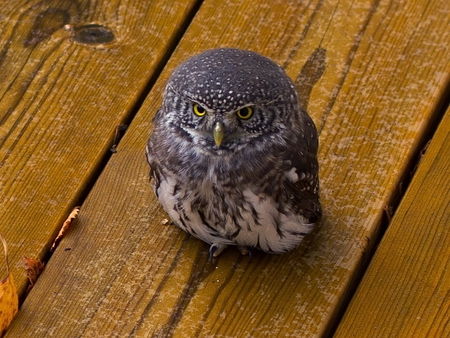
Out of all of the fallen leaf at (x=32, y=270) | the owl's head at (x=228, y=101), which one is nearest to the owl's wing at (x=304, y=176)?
the owl's head at (x=228, y=101)

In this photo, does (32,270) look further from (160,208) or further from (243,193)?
(243,193)

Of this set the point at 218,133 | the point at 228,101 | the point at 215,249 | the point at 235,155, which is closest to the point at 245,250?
the point at 215,249

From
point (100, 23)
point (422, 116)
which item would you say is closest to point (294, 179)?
point (422, 116)

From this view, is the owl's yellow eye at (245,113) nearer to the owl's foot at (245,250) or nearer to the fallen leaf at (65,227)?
the owl's foot at (245,250)

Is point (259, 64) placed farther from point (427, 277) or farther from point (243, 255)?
point (427, 277)

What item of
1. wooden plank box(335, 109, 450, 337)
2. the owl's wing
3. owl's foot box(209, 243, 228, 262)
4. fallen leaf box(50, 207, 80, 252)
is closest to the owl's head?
the owl's wing

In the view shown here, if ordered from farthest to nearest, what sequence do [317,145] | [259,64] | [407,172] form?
[407,172], [317,145], [259,64]
